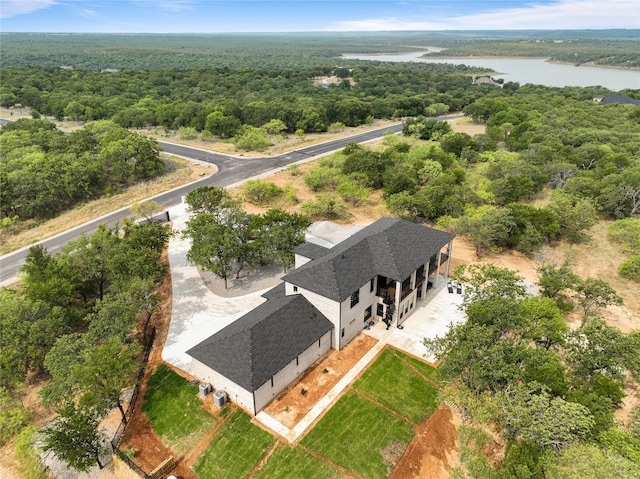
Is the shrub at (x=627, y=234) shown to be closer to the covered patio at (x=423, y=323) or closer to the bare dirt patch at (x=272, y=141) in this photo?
the covered patio at (x=423, y=323)

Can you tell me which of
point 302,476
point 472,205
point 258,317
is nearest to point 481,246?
point 472,205

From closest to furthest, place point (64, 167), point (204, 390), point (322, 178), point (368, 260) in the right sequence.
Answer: point (204, 390) → point (368, 260) → point (64, 167) → point (322, 178)

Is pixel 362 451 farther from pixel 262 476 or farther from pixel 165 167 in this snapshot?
pixel 165 167

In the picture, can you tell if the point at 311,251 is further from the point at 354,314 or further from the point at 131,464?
the point at 131,464

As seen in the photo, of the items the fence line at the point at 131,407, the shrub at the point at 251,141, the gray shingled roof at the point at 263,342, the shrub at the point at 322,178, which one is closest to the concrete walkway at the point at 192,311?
the fence line at the point at 131,407

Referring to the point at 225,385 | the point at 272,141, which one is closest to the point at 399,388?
the point at 225,385

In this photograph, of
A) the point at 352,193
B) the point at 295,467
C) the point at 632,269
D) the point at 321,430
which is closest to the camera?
the point at 295,467
